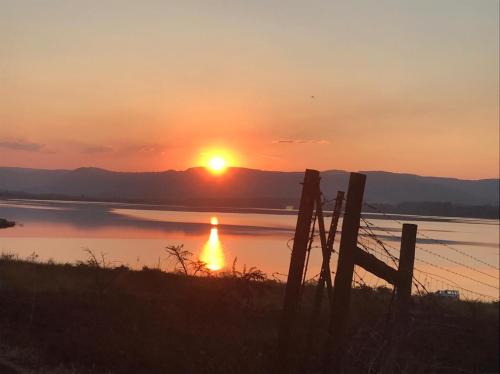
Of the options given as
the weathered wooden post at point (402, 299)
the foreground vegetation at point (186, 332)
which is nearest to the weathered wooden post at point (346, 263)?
the foreground vegetation at point (186, 332)

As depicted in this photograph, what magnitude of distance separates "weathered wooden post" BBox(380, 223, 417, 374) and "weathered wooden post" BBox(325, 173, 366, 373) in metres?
0.60

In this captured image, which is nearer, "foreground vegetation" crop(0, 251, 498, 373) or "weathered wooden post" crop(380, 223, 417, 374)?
"weathered wooden post" crop(380, 223, 417, 374)

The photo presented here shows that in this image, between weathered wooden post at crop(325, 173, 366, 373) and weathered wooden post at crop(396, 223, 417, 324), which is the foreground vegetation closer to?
weathered wooden post at crop(396, 223, 417, 324)

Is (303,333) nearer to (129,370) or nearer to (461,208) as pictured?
(129,370)

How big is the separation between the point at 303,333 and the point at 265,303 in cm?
497

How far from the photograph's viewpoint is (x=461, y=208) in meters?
110

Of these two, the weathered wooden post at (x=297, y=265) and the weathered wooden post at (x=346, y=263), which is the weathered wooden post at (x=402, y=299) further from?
the weathered wooden post at (x=297, y=265)

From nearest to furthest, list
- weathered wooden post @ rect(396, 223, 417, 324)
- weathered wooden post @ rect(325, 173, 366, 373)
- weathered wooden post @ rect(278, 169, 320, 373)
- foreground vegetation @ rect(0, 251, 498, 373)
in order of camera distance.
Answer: weathered wooden post @ rect(325, 173, 366, 373) → weathered wooden post @ rect(396, 223, 417, 324) → weathered wooden post @ rect(278, 169, 320, 373) → foreground vegetation @ rect(0, 251, 498, 373)

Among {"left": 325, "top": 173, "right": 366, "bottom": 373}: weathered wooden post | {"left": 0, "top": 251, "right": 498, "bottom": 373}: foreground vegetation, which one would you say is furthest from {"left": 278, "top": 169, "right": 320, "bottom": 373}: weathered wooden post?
{"left": 0, "top": 251, "right": 498, "bottom": 373}: foreground vegetation

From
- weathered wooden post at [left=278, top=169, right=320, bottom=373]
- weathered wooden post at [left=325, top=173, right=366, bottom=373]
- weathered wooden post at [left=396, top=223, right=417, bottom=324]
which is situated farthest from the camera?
weathered wooden post at [left=278, top=169, right=320, bottom=373]

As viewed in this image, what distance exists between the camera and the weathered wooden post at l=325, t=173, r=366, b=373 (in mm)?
6305

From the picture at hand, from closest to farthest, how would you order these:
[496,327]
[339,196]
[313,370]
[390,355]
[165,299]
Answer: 1. [390,355]
2. [339,196]
3. [313,370]
4. [496,327]
5. [165,299]

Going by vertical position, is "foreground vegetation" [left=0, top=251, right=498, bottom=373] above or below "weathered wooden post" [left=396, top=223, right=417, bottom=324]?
below

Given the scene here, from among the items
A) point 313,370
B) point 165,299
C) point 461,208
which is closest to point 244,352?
point 313,370
